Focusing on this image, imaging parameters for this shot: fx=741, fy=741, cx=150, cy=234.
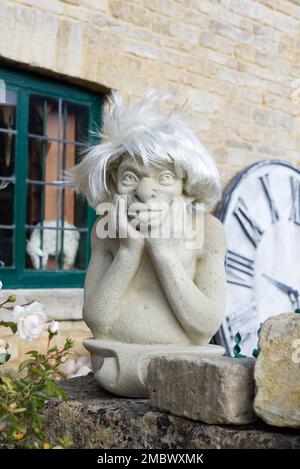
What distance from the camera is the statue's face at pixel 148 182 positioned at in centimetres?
232

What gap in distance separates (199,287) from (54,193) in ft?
8.20

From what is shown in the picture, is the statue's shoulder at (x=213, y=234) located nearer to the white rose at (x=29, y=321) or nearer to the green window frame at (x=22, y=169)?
the white rose at (x=29, y=321)

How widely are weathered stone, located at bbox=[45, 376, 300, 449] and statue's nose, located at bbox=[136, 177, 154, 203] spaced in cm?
62

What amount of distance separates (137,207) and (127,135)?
0.77ft

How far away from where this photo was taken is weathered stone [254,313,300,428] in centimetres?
160

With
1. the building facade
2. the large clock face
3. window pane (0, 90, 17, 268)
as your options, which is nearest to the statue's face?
the building facade

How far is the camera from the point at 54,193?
4.70 m

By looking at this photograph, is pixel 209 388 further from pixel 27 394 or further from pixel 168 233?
pixel 168 233

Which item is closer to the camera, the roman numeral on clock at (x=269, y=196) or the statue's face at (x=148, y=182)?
the statue's face at (x=148, y=182)

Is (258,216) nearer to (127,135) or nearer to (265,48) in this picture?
(265,48)

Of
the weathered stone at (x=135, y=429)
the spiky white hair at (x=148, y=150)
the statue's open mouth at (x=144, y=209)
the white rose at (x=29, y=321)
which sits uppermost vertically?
the spiky white hair at (x=148, y=150)

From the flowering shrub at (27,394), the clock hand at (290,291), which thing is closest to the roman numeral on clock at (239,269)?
the clock hand at (290,291)

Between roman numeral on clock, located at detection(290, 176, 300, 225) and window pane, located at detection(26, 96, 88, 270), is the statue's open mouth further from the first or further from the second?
roman numeral on clock, located at detection(290, 176, 300, 225)
